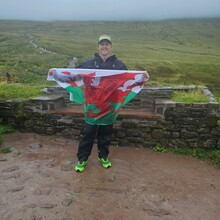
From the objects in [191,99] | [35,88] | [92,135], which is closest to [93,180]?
[92,135]

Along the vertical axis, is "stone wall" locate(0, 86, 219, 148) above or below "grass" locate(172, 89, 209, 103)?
below

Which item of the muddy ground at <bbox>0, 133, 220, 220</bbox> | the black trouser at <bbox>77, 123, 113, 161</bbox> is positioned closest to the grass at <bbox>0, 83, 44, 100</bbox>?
the muddy ground at <bbox>0, 133, 220, 220</bbox>

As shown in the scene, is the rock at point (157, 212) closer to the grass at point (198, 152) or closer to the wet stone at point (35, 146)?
the grass at point (198, 152)

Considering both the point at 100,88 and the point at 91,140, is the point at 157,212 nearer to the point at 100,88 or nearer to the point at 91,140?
the point at 91,140

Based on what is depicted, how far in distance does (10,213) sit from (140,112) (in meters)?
4.22

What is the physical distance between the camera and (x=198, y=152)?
784cm

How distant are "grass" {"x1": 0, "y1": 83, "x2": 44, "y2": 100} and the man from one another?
2.52 metres

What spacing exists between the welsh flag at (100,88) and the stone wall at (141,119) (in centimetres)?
100

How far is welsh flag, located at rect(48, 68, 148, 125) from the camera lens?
6863 millimetres

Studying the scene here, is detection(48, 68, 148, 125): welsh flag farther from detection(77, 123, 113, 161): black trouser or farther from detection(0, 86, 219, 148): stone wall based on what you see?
detection(0, 86, 219, 148): stone wall

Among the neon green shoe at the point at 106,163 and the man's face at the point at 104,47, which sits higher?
the man's face at the point at 104,47

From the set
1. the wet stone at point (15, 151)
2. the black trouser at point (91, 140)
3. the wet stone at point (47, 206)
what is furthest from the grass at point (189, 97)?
the wet stone at point (47, 206)

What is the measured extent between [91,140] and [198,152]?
108 inches

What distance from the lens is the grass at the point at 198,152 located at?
25.1 ft
